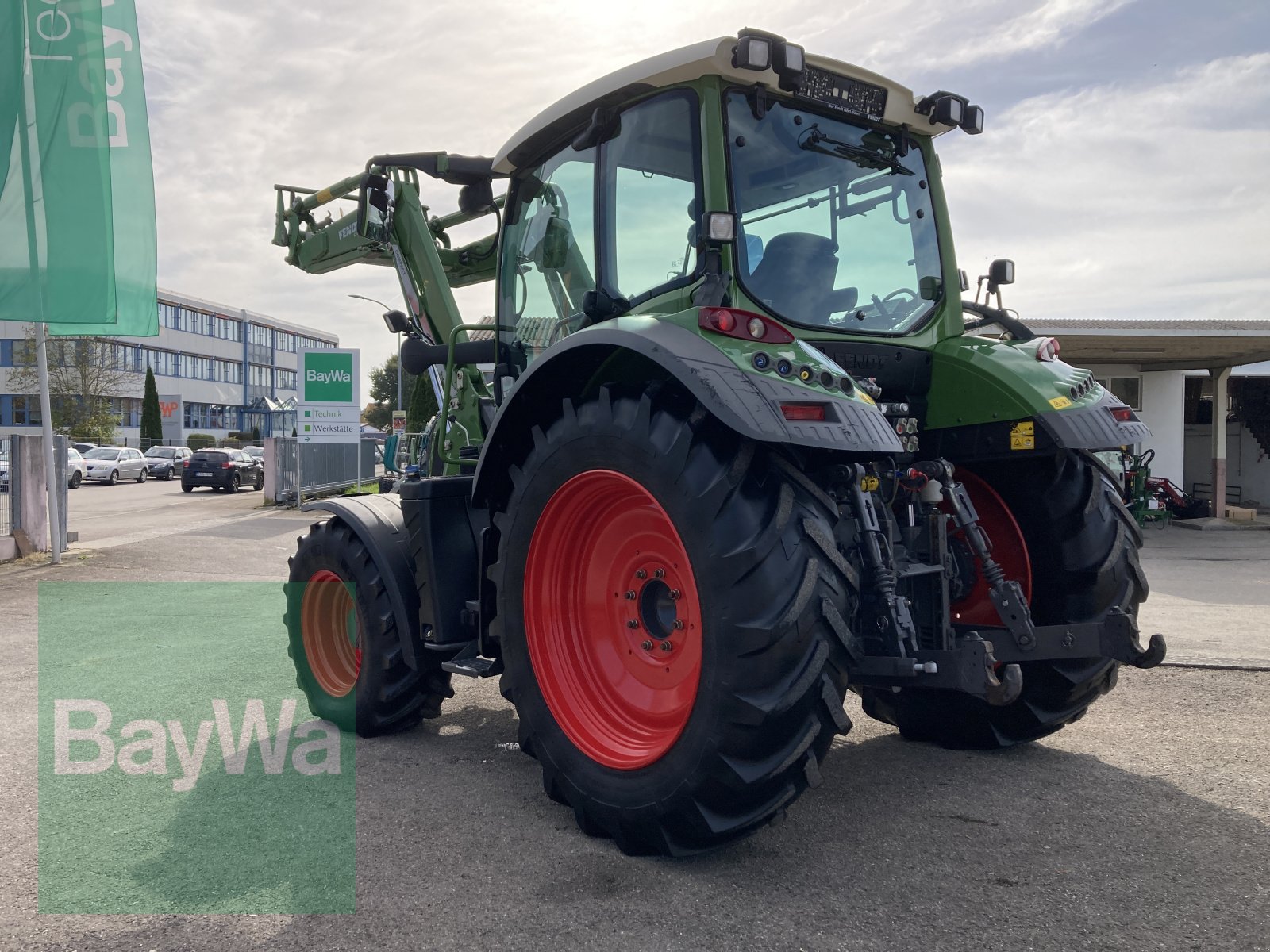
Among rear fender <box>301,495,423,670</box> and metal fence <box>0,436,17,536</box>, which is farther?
metal fence <box>0,436,17,536</box>

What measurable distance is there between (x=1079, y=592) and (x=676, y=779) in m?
2.01

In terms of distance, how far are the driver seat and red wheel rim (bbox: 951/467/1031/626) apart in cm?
115

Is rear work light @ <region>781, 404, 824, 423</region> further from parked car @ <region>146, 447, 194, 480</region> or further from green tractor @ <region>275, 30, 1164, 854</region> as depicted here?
parked car @ <region>146, 447, 194, 480</region>

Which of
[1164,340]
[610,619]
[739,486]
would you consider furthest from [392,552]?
[1164,340]

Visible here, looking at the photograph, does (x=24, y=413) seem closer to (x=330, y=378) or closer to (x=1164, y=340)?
(x=330, y=378)

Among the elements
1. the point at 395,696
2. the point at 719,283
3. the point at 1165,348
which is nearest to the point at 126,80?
the point at 395,696

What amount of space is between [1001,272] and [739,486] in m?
2.34

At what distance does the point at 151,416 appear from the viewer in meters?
54.3

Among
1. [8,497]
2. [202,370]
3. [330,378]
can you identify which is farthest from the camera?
[202,370]

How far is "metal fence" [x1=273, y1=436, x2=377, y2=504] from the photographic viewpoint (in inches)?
902

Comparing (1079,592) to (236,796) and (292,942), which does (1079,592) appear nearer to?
(292,942)

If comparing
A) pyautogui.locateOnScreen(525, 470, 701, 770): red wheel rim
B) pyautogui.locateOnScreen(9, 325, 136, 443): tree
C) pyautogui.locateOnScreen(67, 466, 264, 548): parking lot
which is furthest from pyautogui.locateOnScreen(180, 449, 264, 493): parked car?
pyautogui.locateOnScreen(525, 470, 701, 770): red wheel rim

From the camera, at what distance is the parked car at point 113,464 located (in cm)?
3416

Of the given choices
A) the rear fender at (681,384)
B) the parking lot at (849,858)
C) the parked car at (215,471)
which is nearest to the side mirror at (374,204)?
the rear fender at (681,384)
